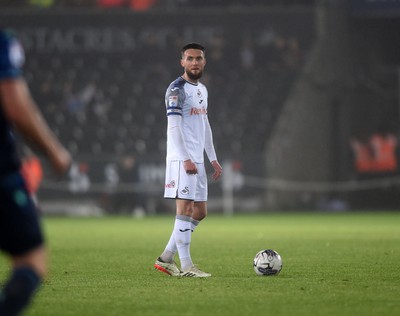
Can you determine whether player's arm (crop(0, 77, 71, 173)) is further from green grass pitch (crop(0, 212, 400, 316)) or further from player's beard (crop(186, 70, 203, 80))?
player's beard (crop(186, 70, 203, 80))

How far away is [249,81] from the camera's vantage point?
99.6ft

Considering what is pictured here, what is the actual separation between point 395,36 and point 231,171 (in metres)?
8.16

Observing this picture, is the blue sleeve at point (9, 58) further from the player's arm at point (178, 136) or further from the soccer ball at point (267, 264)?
the soccer ball at point (267, 264)

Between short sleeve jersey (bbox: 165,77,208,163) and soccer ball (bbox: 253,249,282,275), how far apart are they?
3.81 feet

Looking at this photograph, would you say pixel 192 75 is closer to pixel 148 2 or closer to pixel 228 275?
pixel 228 275

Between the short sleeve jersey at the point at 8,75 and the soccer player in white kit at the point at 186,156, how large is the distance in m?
4.92

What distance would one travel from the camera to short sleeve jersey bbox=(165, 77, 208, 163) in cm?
980

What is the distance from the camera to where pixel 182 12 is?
3069 centimetres

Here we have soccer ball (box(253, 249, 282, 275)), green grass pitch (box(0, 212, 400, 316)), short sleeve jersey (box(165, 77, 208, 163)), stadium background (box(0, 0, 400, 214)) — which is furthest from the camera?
stadium background (box(0, 0, 400, 214))

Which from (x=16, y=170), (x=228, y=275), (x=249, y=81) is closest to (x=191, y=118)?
(x=228, y=275)

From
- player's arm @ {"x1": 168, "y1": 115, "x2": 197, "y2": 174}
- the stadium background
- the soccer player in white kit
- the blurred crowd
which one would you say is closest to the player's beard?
the soccer player in white kit

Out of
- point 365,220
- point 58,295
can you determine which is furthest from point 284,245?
point 365,220

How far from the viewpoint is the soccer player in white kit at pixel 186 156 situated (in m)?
9.68

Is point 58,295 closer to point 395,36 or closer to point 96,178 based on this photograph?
point 96,178
